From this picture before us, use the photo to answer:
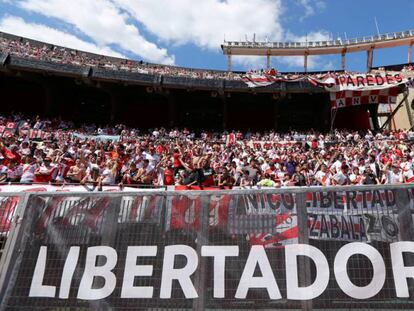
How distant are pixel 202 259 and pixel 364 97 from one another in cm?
2445

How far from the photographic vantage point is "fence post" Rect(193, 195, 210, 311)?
10.5ft

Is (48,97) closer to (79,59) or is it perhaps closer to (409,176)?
(79,59)

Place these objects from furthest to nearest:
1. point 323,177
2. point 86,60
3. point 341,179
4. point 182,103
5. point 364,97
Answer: point 182,103 → point 86,60 → point 364,97 → point 323,177 → point 341,179

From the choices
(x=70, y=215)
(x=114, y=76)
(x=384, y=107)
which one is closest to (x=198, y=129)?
(x=114, y=76)

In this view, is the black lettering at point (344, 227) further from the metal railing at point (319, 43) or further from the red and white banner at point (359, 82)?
the metal railing at point (319, 43)

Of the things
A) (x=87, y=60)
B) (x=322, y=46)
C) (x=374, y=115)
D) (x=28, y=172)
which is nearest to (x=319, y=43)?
(x=322, y=46)

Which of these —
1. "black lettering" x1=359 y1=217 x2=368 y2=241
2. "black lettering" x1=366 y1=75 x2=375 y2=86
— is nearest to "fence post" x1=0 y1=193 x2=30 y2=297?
"black lettering" x1=359 y1=217 x2=368 y2=241

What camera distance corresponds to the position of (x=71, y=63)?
23.9 metres

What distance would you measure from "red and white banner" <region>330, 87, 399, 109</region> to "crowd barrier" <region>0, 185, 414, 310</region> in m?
22.7

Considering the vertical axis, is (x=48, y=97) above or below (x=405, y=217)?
above

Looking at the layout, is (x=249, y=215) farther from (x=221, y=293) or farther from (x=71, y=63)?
(x=71, y=63)

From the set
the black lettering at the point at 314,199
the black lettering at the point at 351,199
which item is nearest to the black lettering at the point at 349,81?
the black lettering at the point at 351,199

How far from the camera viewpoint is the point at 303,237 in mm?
3311

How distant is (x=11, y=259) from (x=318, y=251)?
3285mm
